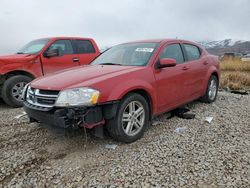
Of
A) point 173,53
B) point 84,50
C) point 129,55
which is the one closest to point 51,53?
point 84,50

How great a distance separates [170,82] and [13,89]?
4.00 metres

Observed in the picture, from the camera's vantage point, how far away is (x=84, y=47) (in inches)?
281

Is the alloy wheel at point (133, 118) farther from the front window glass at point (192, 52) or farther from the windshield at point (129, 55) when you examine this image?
the front window glass at point (192, 52)

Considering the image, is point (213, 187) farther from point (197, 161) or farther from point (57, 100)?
point (57, 100)

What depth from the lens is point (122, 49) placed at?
437cm

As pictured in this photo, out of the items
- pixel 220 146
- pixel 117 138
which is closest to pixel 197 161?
pixel 220 146

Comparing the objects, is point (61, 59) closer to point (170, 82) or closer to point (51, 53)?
point (51, 53)

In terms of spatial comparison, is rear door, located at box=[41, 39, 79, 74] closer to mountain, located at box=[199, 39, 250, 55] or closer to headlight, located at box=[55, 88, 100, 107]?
headlight, located at box=[55, 88, 100, 107]

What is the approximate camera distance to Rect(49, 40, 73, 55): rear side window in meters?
6.43

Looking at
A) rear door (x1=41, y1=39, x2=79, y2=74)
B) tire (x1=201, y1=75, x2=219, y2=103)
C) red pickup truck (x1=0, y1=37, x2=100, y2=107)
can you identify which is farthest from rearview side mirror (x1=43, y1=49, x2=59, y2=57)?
tire (x1=201, y1=75, x2=219, y2=103)

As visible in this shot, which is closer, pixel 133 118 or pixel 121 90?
pixel 121 90

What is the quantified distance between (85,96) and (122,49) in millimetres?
1846

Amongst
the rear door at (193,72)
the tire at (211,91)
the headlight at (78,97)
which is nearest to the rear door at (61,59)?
the rear door at (193,72)

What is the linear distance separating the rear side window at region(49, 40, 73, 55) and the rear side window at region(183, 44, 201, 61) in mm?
3599
